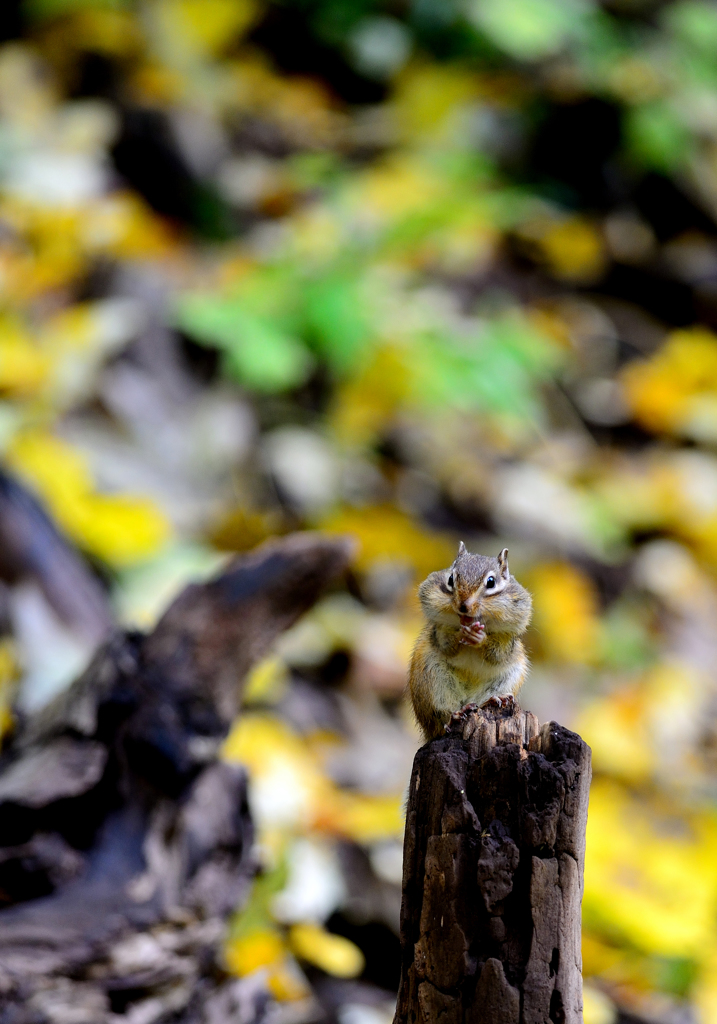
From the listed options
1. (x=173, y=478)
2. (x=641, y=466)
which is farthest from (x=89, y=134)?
(x=641, y=466)

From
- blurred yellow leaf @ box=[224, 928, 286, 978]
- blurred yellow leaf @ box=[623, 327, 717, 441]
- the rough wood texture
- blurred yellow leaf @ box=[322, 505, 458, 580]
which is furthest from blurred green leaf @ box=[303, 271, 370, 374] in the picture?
the rough wood texture

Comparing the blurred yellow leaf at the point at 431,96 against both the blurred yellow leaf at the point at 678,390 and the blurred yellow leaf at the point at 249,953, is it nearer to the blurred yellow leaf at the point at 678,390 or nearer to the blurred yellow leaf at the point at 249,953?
the blurred yellow leaf at the point at 678,390

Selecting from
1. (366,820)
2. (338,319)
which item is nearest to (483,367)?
(338,319)

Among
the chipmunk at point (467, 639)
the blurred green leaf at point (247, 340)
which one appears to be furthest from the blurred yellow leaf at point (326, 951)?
the blurred green leaf at point (247, 340)

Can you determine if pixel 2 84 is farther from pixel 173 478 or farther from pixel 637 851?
pixel 637 851

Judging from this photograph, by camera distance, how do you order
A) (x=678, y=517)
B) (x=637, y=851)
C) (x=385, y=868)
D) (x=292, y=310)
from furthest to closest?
(x=678, y=517)
(x=292, y=310)
(x=637, y=851)
(x=385, y=868)

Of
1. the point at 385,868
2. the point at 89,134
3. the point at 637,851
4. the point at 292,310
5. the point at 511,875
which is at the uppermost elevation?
the point at 89,134

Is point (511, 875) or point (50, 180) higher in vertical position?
point (50, 180)
